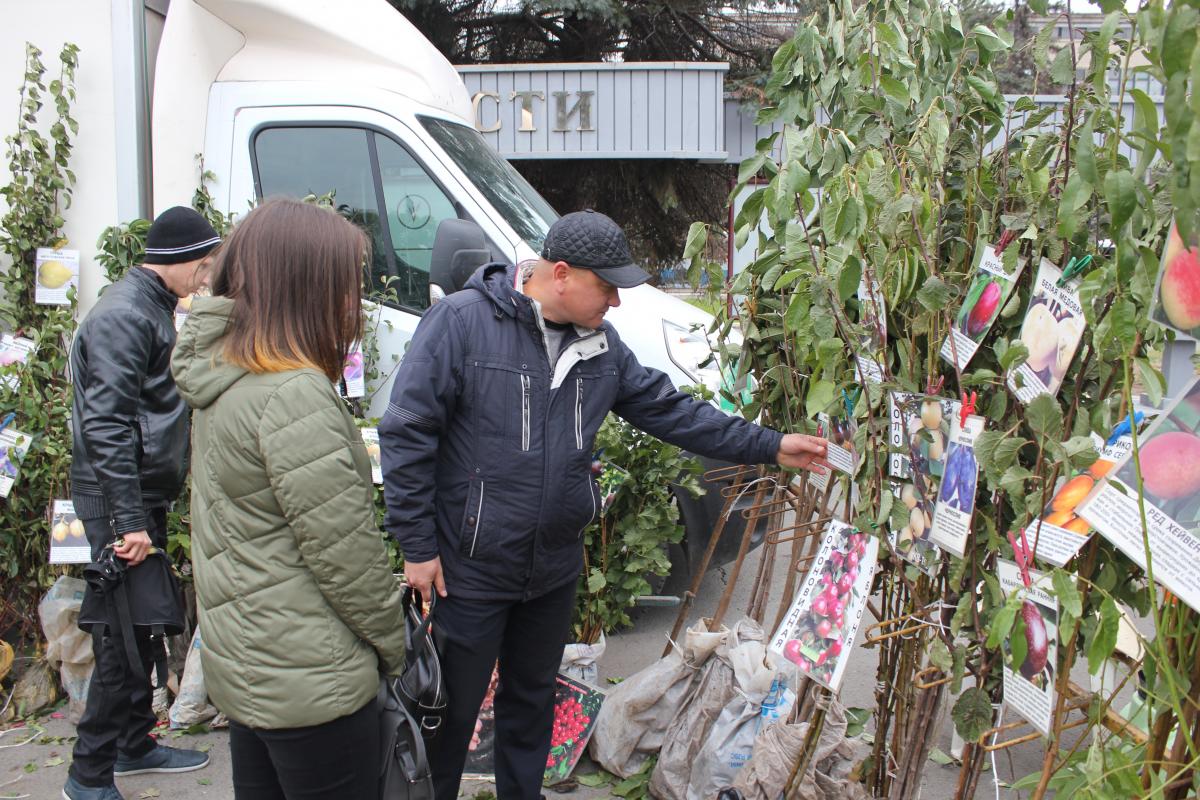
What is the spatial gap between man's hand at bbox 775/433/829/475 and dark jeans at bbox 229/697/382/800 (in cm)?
121

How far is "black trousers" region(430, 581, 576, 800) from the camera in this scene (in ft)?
8.46

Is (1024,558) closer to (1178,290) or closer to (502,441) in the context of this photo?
(1178,290)

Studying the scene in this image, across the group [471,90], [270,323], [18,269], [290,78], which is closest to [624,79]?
[471,90]

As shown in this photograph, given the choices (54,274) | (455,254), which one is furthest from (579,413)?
(54,274)

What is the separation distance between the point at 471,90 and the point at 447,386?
8.52 m

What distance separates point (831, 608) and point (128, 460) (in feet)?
7.13

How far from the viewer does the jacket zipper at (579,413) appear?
101 inches

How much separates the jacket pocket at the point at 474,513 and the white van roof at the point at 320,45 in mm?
2841

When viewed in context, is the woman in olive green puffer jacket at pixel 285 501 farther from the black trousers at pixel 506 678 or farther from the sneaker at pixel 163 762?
the sneaker at pixel 163 762

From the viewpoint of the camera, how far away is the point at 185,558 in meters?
3.98

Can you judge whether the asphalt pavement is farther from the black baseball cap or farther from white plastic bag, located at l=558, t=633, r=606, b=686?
the black baseball cap

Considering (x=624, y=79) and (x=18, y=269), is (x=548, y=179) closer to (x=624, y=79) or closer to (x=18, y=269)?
(x=624, y=79)

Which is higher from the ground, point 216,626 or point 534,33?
point 534,33

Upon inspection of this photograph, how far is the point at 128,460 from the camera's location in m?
3.03
